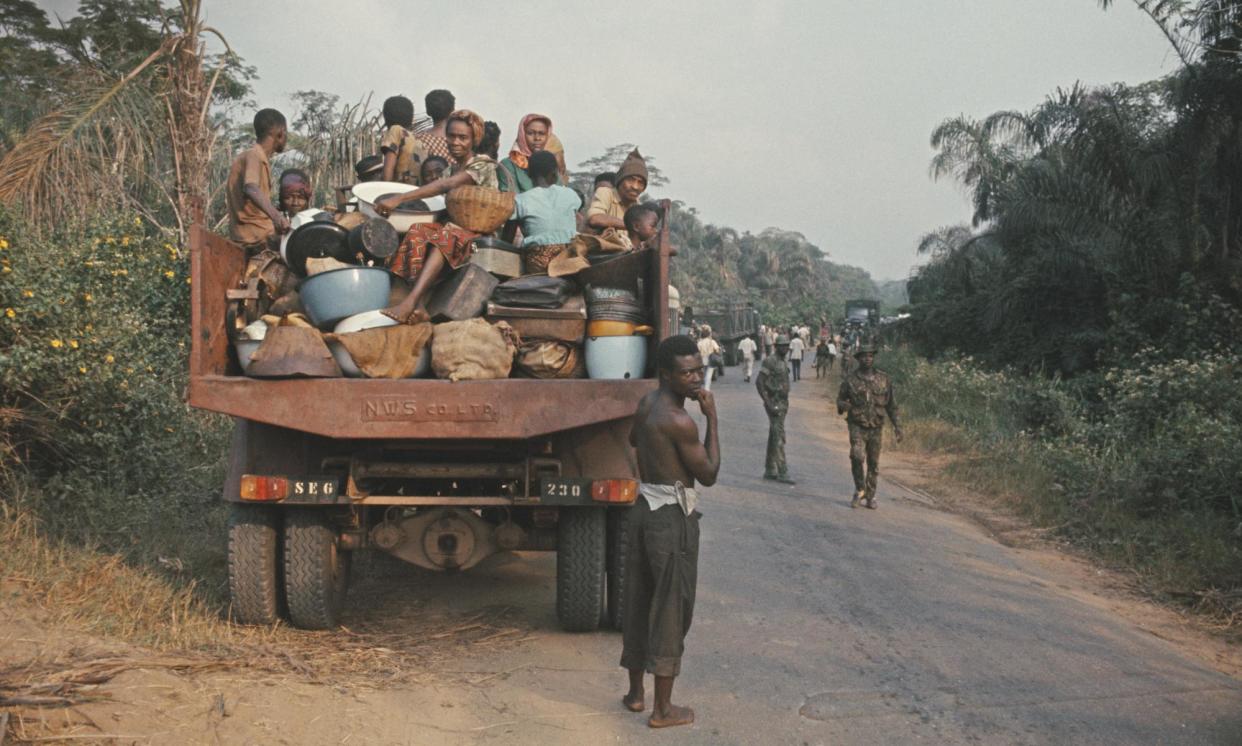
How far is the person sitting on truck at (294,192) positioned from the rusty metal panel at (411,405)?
2.10 meters

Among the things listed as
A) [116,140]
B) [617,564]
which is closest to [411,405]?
[617,564]

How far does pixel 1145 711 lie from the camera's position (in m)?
4.70

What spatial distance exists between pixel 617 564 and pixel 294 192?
3.21 m

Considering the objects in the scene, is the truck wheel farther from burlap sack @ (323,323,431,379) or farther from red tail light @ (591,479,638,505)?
burlap sack @ (323,323,431,379)

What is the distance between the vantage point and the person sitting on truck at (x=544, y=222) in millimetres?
6141

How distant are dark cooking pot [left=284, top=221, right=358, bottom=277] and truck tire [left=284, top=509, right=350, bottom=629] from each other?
4.37ft

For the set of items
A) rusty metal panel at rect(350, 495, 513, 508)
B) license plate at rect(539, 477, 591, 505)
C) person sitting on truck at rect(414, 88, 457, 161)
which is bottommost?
rusty metal panel at rect(350, 495, 513, 508)

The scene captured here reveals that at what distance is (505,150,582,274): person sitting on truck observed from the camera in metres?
6.14

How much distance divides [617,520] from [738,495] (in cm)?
506

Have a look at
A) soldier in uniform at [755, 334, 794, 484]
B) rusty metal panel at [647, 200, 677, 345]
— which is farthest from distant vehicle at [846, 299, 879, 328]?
rusty metal panel at [647, 200, 677, 345]

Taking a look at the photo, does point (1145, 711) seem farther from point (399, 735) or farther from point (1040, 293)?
point (1040, 293)

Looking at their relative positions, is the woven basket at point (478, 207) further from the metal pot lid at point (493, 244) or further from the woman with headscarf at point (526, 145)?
the woman with headscarf at point (526, 145)

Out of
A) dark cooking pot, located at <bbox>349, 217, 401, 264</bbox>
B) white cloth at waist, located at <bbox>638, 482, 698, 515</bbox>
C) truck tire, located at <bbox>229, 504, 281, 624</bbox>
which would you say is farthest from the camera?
dark cooking pot, located at <bbox>349, 217, 401, 264</bbox>

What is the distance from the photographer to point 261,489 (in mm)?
5172
